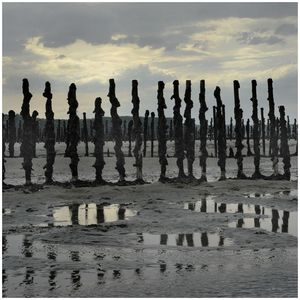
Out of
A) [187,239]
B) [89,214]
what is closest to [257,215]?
[187,239]

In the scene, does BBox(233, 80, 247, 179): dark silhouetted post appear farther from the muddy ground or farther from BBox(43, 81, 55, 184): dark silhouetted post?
BBox(43, 81, 55, 184): dark silhouetted post

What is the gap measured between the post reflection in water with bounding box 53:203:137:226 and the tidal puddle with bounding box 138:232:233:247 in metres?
2.47

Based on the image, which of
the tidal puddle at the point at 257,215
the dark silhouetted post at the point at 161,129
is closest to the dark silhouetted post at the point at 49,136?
the dark silhouetted post at the point at 161,129

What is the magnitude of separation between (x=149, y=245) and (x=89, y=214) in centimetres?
479

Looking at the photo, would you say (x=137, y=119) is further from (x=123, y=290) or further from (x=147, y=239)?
(x=123, y=290)

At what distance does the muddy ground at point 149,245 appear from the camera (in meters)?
6.86

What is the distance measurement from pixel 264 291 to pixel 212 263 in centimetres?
163

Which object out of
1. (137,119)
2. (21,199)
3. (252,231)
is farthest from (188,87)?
(252,231)

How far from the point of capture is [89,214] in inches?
551

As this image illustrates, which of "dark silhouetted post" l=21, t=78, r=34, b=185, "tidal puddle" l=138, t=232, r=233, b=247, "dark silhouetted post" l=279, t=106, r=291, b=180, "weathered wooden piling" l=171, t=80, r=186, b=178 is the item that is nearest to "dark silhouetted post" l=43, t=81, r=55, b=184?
"dark silhouetted post" l=21, t=78, r=34, b=185

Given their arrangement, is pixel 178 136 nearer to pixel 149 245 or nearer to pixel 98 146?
pixel 98 146

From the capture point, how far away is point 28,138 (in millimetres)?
23516

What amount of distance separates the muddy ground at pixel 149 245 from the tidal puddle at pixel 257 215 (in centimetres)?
2

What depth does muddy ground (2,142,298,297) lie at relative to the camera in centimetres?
686
